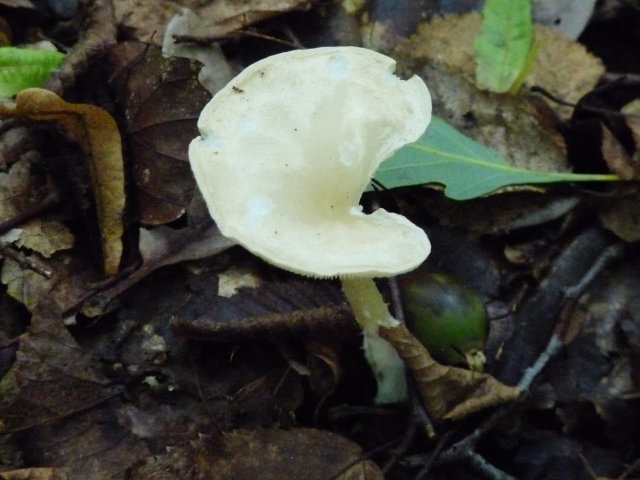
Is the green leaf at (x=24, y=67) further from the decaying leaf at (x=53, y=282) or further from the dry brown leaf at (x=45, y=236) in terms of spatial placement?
the decaying leaf at (x=53, y=282)

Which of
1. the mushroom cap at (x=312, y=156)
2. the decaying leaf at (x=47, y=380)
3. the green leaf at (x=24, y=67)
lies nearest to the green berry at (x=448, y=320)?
the mushroom cap at (x=312, y=156)

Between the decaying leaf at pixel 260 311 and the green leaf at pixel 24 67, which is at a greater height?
the green leaf at pixel 24 67

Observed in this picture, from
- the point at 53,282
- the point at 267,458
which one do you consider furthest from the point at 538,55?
the point at 53,282

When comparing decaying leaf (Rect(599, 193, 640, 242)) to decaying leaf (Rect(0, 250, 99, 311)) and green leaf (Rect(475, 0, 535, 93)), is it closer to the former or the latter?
green leaf (Rect(475, 0, 535, 93))

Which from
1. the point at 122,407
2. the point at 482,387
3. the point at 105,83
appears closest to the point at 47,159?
the point at 105,83

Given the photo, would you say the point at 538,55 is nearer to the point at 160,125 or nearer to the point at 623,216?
the point at 623,216

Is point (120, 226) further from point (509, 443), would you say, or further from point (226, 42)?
point (509, 443)
